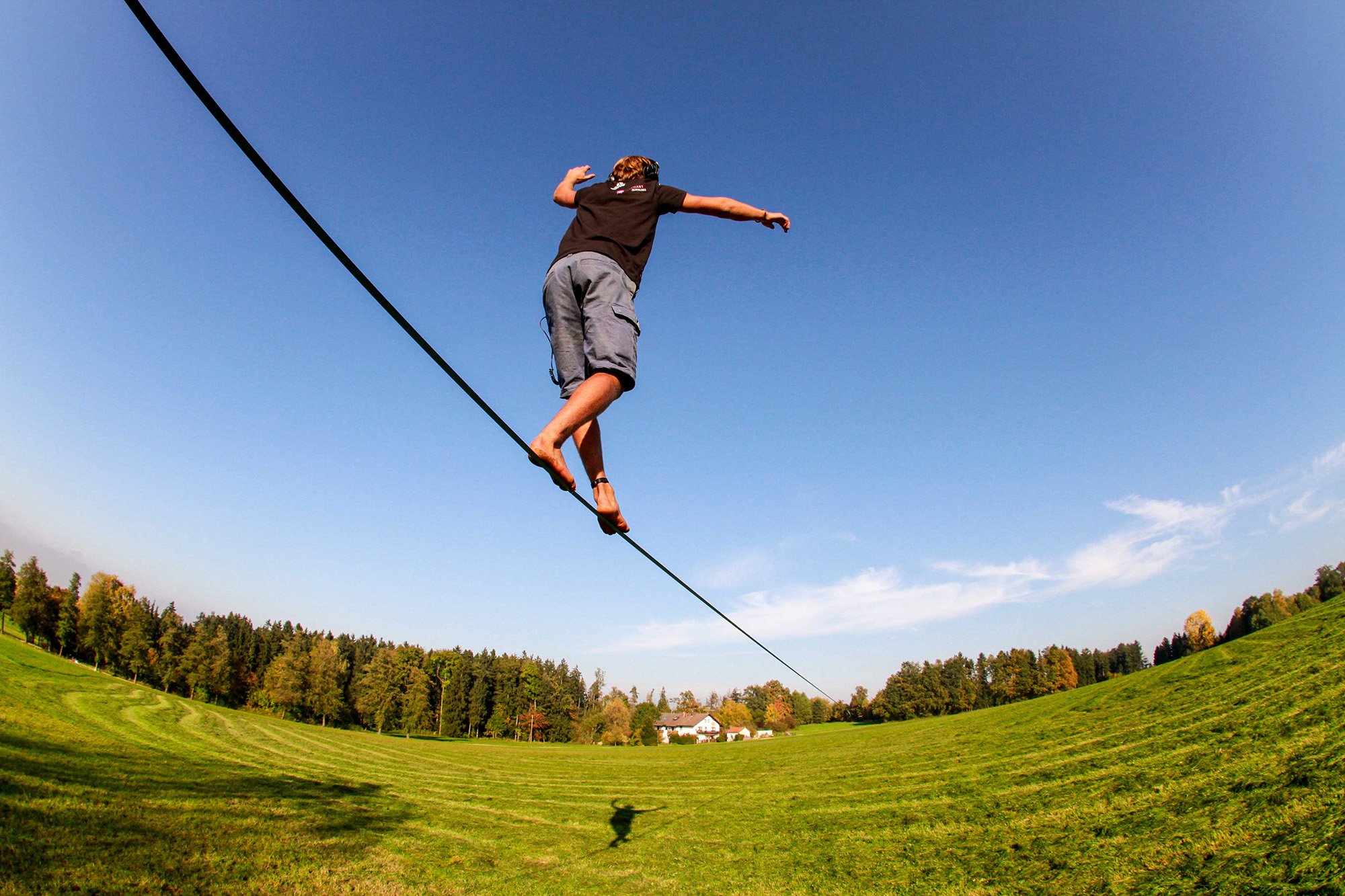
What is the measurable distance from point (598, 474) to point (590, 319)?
91 cm

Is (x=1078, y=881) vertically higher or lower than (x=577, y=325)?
lower

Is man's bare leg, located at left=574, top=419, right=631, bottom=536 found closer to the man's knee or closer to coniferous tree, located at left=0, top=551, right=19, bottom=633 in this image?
the man's knee

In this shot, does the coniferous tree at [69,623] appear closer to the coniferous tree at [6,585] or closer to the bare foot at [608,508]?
the coniferous tree at [6,585]

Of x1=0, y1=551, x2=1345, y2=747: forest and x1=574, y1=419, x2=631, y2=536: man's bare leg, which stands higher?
x1=574, y1=419, x2=631, y2=536: man's bare leg

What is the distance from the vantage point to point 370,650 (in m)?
87.2

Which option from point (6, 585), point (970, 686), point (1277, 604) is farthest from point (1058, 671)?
point (6, 585)

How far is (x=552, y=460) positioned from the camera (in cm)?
261

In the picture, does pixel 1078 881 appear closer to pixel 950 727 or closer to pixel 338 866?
pixel 338 866

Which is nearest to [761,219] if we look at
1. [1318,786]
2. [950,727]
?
[1318,786]

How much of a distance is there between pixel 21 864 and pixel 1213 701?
19809mm

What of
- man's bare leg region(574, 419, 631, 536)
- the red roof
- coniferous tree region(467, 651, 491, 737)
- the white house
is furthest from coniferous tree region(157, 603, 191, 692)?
man's bare leg region(574, 419, 631, 536)

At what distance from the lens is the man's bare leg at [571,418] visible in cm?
260

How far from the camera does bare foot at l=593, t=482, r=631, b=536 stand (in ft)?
10.1

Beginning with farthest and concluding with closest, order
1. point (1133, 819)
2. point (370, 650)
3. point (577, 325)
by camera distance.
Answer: point (370, 650)
point (1133, 819)
point (577, 325)
